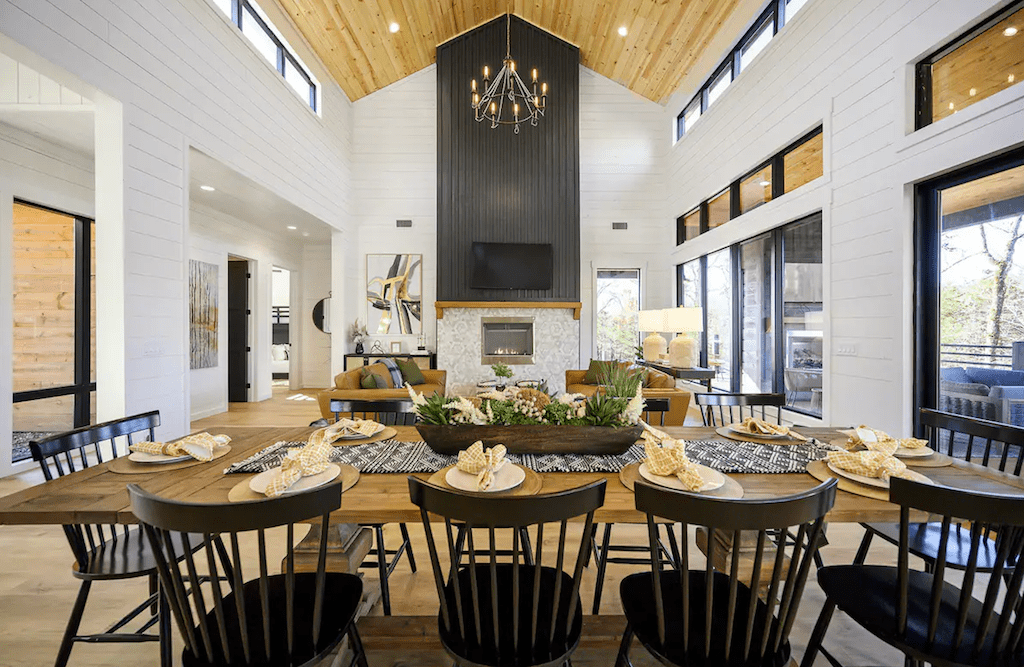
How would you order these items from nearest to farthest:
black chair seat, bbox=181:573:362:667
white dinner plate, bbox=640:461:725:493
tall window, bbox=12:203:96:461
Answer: black chair seat, bbox=181:573:362:667 → white dinner plate, bbox=640:461:725:493 → tall window, bbox=12:203:96:461

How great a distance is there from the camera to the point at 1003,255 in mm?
2641

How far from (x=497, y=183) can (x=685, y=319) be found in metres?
3.74

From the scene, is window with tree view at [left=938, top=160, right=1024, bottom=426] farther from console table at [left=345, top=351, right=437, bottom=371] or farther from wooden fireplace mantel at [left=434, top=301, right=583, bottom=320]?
console table at [left=345, top=351, right=437, bottom=371]

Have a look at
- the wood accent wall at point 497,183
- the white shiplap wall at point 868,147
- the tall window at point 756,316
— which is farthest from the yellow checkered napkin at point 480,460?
the wood accent wall at point 497,183

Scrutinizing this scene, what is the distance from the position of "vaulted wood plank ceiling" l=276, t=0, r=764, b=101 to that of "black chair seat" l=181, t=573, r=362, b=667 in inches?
244

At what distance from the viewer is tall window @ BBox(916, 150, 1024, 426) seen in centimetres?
258

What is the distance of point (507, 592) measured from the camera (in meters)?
1.38

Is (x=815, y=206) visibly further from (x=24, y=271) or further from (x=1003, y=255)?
(x=24, y=271)

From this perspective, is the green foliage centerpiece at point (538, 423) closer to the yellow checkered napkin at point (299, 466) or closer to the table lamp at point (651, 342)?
the yellow checkered napkin at point (299, 466)

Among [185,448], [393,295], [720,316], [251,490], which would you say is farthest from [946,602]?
[393,295]

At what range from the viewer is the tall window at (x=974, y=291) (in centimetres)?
258

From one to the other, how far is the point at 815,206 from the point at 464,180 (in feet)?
15.9

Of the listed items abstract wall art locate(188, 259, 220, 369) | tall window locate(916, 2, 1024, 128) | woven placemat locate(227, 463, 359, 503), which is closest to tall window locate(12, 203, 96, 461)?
abstract wall art locate(188, 259, 220, 369)

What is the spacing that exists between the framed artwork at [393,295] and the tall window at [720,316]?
4399 mm
